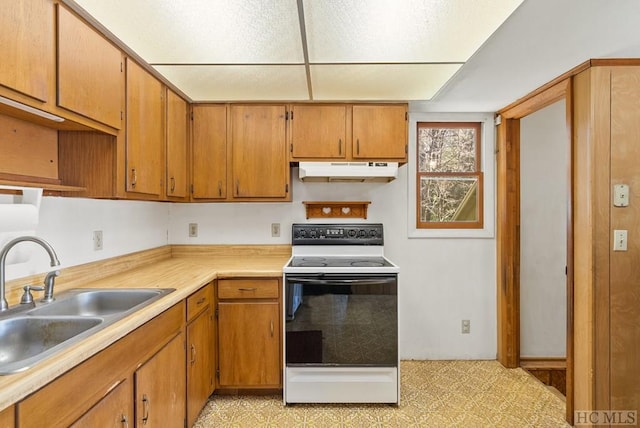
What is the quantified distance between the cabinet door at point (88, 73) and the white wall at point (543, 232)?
9.83ft

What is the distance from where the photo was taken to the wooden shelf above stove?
297 centimetres

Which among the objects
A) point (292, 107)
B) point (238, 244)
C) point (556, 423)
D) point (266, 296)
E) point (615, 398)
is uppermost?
point (292, 107)

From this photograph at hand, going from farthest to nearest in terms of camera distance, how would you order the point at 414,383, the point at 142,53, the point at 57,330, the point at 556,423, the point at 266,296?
the point at 414,383
the point at 266,296
the point at 556,423
the point at 142,53
the point at 57,330

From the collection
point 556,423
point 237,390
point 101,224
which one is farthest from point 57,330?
point 556,423

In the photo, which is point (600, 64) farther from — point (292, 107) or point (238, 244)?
point (238, 244)

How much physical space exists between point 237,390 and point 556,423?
2.06 metres

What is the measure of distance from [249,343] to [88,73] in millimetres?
1790

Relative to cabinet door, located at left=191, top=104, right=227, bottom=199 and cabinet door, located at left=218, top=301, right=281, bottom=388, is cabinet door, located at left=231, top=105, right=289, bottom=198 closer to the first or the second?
cabinet door, located at left=191, top=104, right=227, bottom=199

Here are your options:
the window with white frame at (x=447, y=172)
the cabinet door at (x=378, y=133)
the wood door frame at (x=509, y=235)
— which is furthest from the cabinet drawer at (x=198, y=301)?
the wood door frame at (x=509, y=235)

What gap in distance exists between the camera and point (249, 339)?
91.9 inches

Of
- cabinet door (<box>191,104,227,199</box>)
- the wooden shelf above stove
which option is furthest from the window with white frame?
cabinet door (<box>191,104,227,199</box>)

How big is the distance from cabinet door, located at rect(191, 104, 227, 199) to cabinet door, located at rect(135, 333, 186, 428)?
1.24 m

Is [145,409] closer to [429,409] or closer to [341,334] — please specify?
[341,334]

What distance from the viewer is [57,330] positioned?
1.39m
